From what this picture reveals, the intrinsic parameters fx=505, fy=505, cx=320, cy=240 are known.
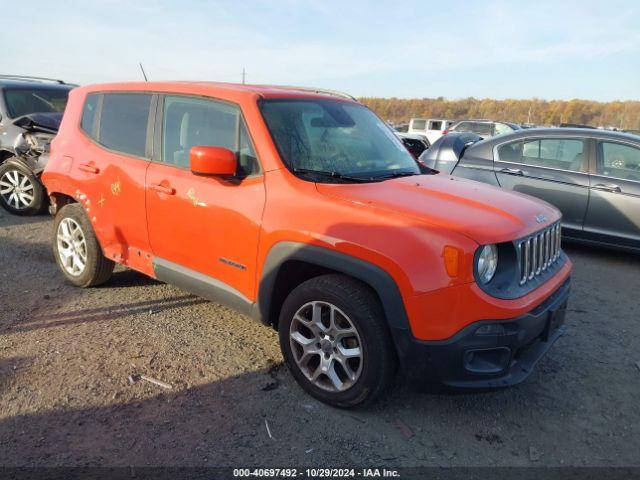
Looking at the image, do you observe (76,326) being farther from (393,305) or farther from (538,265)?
(538,265)

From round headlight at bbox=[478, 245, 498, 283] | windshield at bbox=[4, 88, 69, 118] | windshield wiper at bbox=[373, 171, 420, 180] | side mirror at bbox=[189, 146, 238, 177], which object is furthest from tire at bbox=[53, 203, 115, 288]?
windshield at bbox=[4, 88, 69, 118]

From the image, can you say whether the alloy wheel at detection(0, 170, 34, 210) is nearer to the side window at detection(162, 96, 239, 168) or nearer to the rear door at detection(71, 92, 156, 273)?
the rear door at detection(71, 92, 156, 273)

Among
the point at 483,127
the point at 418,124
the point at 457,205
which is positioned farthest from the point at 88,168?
the point at 418,124

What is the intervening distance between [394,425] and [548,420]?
919mm

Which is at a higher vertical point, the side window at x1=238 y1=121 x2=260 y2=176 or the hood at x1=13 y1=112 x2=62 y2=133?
the hood at x1=13 y1=112 x2=62 y2=133

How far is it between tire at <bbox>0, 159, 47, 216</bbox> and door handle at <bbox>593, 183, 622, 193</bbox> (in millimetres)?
7284

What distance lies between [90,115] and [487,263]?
358cm

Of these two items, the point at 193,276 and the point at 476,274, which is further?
the point at 193,276

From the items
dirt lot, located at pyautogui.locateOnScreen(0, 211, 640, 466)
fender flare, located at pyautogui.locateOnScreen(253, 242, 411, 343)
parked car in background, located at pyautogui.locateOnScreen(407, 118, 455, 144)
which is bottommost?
dirt lot, located at pyautogui.locateOnScreen(0, 211, 640, 466)

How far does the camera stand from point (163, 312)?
4.19 metres

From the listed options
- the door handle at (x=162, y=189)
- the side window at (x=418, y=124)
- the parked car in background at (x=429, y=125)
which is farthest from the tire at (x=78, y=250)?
the side window at (x=418, y=124)

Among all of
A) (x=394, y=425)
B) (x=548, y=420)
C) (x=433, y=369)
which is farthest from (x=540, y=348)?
(x=394, y=425)

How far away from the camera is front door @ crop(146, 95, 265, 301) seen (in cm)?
317

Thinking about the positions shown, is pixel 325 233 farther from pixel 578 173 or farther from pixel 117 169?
pixel 578 173
